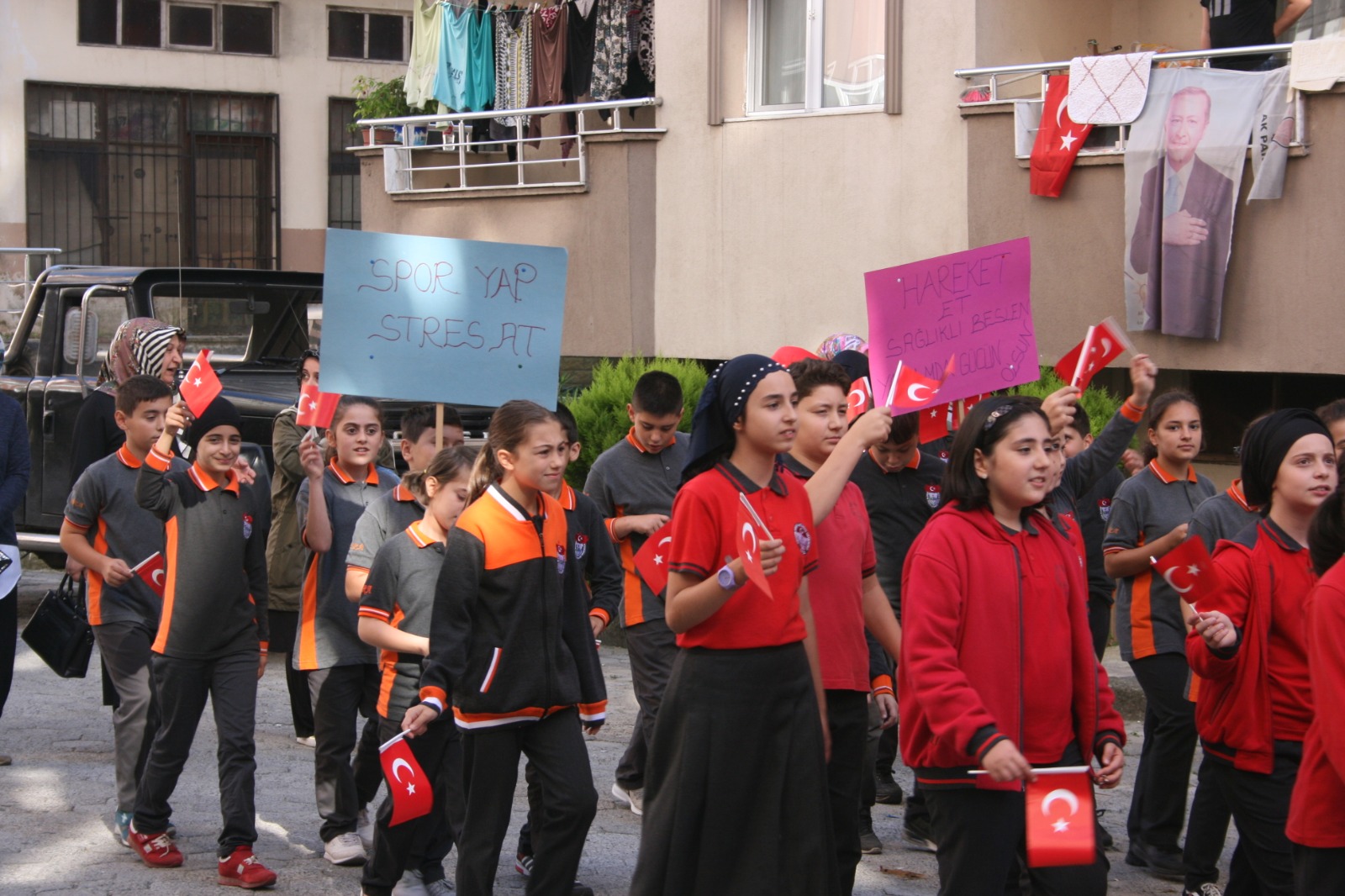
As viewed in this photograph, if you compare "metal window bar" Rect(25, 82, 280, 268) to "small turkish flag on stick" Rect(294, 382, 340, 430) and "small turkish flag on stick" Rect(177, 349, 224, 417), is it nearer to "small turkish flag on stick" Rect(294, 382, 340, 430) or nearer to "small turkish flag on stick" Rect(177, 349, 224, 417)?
"small turkish flag on stick" Rect(294, 382, 340, 430)

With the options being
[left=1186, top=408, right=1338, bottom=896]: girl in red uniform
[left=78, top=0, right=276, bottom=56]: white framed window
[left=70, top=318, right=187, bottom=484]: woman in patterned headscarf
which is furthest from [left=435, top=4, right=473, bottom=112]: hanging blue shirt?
[left=1186, top=408, right=1338, bottom=896]: girl in red uniform

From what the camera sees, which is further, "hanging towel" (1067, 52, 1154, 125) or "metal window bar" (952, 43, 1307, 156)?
"hanging towel" (1067, 52, 1154, 125)

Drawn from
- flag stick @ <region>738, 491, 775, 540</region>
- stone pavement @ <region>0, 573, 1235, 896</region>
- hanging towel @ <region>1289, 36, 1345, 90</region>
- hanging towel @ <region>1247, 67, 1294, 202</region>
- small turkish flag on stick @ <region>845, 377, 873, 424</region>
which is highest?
hanging towel @ <region>1289, 36, 1345, 90</region>

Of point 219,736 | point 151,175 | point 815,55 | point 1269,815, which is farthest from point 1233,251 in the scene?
point 151,175

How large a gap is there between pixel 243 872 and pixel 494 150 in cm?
1136

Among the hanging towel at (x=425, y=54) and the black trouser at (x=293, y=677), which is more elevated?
the hanging towel at (x=425, y=54)

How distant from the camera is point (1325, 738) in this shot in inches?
137

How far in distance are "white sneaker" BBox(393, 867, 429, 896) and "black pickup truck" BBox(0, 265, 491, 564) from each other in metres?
4.99

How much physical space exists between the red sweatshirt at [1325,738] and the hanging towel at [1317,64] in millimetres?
7415

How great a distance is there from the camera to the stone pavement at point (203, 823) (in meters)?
5.71

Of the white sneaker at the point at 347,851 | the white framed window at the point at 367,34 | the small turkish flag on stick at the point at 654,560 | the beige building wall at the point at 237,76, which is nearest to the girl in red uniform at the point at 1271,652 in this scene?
the small turkish flag on stick at the point at 654,560

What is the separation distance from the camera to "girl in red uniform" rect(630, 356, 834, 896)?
419 cm

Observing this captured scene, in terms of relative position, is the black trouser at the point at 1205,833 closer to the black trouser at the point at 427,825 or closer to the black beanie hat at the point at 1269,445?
the black beanie hat at the point at 1269,445

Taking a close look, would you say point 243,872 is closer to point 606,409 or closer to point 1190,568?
point 1190,568
